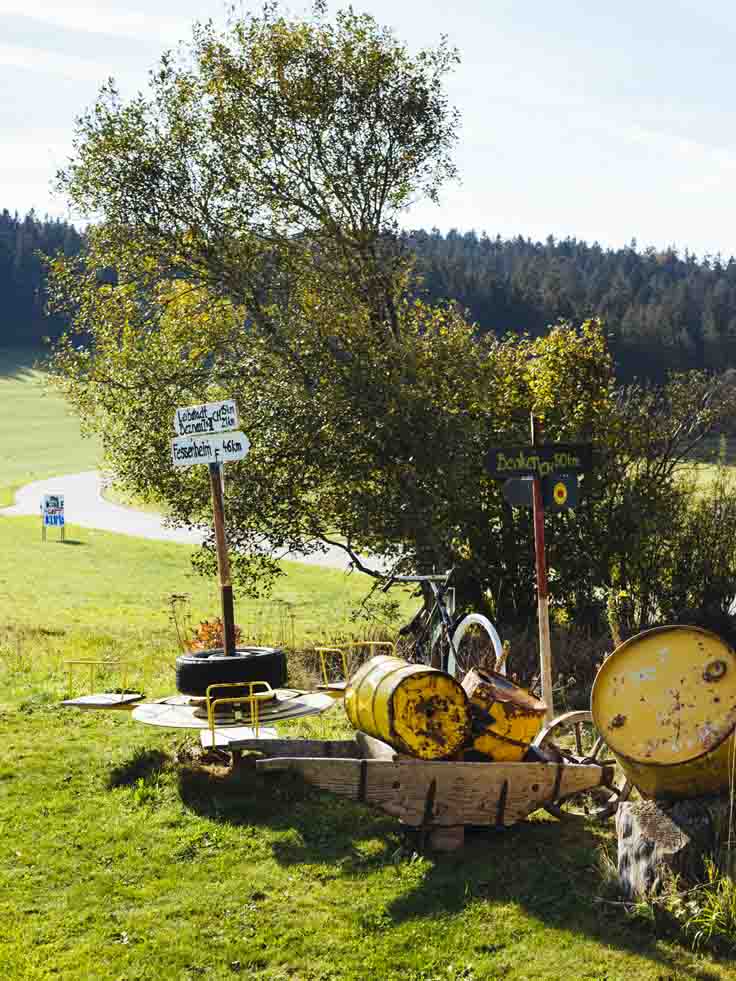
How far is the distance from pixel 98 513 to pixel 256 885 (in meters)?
55.1

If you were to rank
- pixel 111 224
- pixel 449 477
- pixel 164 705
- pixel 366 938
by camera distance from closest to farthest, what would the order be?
pixel 366 938 < pixel 164 705 < pixel 449 477 < pixel 111 224

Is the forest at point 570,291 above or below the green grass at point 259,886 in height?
above

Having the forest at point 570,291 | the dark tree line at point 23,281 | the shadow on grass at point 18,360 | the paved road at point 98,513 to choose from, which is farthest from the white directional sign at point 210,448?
the dark tree line at point 23,281

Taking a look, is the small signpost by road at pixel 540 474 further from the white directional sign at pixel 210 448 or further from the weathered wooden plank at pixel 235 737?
the weathered wooden plank at pixel 235 737

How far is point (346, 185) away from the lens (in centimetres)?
1838

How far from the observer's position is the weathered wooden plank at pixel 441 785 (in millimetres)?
6855

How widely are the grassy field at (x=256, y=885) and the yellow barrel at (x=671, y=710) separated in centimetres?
79

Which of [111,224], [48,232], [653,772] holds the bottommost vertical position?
[653,772]

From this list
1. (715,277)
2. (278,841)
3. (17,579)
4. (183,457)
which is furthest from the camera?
(715,277)

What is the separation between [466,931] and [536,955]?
46 centimetres

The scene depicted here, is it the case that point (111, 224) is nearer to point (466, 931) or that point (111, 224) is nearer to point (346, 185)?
point (346, 185)

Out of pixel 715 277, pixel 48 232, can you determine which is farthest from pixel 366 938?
pixel 48 232

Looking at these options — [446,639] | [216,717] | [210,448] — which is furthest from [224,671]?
[446,639]

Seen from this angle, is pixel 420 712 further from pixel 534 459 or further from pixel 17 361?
pixel 17 361
